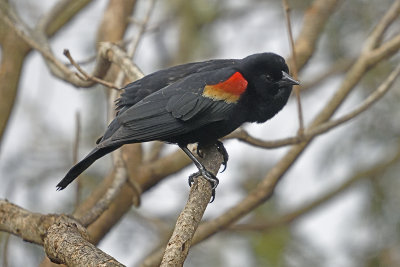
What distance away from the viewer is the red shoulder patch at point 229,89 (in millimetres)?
3861

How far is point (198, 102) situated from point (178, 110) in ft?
0.39

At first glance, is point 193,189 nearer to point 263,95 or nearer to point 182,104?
point 182,104

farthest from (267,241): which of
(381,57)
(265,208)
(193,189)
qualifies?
(193,189)

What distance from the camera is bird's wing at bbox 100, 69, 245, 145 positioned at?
379cm

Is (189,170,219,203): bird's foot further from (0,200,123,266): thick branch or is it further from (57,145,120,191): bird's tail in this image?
(0,200,123,266): thick branch

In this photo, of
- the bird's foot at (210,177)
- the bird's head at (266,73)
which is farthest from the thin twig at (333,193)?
the bird's foot at (210,177)

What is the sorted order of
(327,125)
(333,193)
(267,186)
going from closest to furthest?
(327,125)
(267,186)
(333,193)

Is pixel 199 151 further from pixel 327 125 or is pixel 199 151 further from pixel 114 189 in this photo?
pixel 327 125

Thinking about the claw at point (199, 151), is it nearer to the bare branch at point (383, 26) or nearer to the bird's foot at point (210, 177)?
the bird's foot at point (210, 177)

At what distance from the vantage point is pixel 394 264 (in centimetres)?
568

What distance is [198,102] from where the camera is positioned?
385 cm

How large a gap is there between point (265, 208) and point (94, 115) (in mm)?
1721

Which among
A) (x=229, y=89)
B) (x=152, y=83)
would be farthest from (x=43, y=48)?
(x=229, y=89)

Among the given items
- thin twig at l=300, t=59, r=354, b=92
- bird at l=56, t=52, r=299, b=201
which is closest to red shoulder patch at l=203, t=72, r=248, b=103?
bird at l=56, t=52, r=299, b=201
